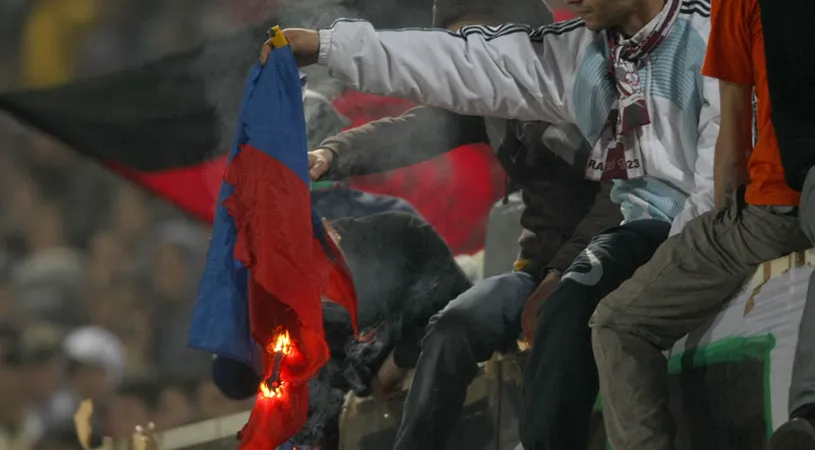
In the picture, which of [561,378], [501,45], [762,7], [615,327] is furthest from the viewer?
[501,45]

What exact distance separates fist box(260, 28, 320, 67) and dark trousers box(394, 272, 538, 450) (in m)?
0.59

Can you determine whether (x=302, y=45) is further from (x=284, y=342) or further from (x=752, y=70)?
(x=752, y=70)

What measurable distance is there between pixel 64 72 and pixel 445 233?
0.93 metres

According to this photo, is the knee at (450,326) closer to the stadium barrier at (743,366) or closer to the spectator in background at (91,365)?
the stadium barrier at (743,366)

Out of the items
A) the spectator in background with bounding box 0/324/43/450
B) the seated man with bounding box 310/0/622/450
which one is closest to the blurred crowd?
the spectator in background with bounding box 0/324/43/450

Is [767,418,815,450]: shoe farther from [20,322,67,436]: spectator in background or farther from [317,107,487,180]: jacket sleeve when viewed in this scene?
[20,322,67,436]: spectator in background

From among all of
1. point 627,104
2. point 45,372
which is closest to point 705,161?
point 627,104

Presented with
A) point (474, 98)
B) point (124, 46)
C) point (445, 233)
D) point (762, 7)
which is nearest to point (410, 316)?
point (445, 233)

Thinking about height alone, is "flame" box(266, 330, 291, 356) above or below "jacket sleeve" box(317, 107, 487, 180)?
below

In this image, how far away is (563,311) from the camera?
7.02 ft

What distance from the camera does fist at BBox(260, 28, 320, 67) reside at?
2.29 metres

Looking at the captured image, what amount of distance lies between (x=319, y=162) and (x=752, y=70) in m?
1.00

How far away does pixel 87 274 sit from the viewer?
2.75 m

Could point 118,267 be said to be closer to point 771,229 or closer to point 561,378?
point 561,378
